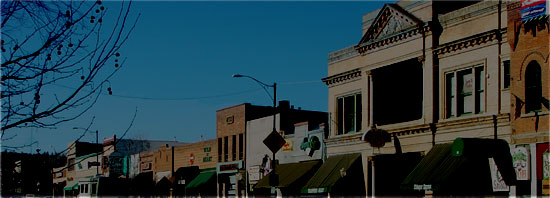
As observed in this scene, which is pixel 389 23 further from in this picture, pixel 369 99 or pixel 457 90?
pixel 457 90

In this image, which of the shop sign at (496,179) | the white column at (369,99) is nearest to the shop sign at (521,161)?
the shop sign at (496,179)

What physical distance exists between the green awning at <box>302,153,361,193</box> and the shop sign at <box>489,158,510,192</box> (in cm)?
930

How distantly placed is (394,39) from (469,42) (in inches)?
186

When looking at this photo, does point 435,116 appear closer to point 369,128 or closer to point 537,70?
point 369,128

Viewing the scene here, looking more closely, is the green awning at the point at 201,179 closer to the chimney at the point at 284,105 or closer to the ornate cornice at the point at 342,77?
the chimney at the point at 284,105

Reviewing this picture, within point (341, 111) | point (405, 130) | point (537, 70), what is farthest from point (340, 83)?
point (537, 70)

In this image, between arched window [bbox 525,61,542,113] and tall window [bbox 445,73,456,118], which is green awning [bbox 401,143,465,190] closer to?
tall window [bbox 445,73,456,118]

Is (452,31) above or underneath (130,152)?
above

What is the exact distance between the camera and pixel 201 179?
54.9 metres

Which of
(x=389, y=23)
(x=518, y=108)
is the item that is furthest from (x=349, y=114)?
(x=518, y=108)

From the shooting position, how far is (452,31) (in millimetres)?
30125

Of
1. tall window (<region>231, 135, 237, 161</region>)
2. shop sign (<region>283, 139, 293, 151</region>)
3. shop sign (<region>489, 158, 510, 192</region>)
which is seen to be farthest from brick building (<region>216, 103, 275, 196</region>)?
shop sign (<region>489, 158, 510, 192</region>)

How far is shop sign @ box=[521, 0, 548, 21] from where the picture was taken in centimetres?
2434

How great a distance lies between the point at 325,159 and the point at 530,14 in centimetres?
1693
